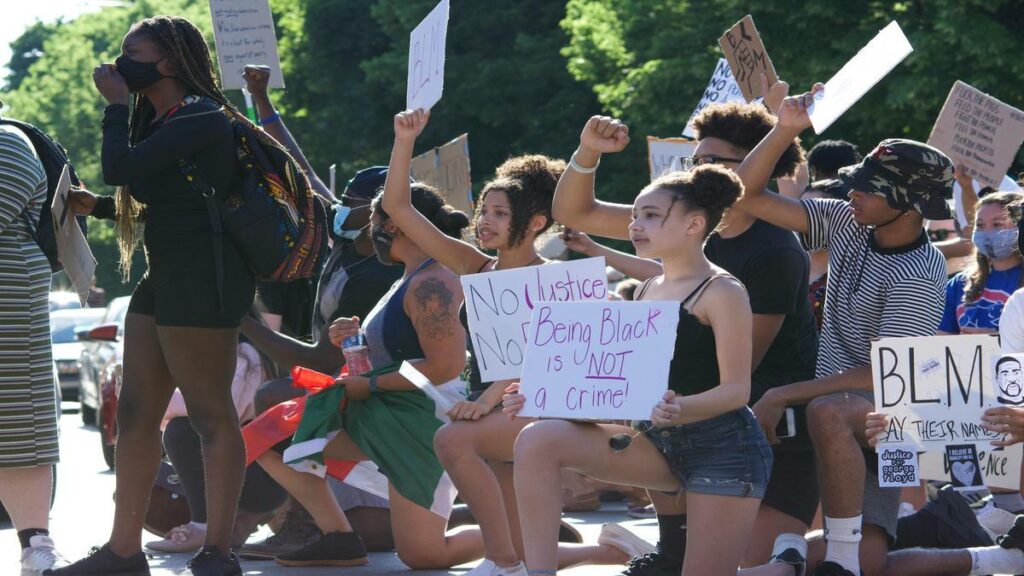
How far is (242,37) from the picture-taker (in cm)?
1007

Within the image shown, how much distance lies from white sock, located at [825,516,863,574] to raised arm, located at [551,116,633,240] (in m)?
1.35

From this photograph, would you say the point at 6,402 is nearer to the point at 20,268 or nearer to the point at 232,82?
the point at 20,268

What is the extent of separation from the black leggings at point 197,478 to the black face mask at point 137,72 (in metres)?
2.29

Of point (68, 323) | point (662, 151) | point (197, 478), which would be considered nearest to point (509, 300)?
point (197, 478)

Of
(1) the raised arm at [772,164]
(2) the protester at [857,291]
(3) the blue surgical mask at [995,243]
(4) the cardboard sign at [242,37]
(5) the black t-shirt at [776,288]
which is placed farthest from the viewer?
(4) the cardboard sign at [242,37]

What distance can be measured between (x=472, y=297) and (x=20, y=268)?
1.86 meters

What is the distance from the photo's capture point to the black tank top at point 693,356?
224 inches

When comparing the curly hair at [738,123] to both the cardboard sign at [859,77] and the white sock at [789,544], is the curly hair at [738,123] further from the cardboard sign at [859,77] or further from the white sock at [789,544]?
the white sock at [789,544]

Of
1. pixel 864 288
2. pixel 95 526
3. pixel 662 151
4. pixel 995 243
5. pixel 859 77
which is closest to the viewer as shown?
pixel 859 77

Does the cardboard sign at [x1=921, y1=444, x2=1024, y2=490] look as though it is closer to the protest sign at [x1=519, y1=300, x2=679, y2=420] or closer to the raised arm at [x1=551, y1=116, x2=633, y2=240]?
the protest sign at [x1=519, y1=300, x2=679, y2=420]

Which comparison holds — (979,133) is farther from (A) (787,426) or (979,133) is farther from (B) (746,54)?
(A) (787,426)

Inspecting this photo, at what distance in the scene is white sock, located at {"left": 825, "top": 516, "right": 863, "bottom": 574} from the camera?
627 cm

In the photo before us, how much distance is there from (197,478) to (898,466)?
356 cm

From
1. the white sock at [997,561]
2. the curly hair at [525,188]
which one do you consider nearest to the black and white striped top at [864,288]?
the white sock at [997,561]
